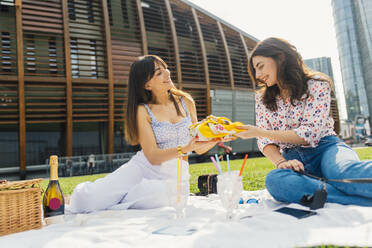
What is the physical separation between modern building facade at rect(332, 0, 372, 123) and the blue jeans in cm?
4058

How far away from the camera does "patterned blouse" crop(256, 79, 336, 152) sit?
2377mm

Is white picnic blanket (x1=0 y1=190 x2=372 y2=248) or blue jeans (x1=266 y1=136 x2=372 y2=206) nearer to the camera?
white picnic blanket (x1=0 y1=190 x2=372 y2=248)

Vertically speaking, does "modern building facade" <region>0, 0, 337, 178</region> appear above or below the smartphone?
above

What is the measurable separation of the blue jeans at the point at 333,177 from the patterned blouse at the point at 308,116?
6.0 inches

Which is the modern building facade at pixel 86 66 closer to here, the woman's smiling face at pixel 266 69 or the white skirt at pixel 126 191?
the white skirt at pixel 126 191

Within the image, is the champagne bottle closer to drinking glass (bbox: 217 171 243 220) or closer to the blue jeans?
drinking glass (bbox: 217 171 243 220)

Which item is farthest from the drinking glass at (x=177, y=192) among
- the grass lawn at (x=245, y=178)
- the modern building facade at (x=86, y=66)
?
the modern building facade at (x=86, y=66)

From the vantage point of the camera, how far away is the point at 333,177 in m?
2.08

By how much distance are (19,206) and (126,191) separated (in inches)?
37.4

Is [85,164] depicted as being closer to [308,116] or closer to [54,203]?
[54,203]

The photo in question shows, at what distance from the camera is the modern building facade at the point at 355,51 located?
35844mm

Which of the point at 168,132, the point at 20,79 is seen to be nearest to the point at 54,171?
the point at 168,132

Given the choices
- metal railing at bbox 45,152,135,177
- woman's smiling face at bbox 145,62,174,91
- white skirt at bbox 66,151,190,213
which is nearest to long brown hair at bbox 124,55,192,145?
woman's smiling face at bbox 145,62,174,91

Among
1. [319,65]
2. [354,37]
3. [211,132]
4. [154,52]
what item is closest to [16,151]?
[154,52]
